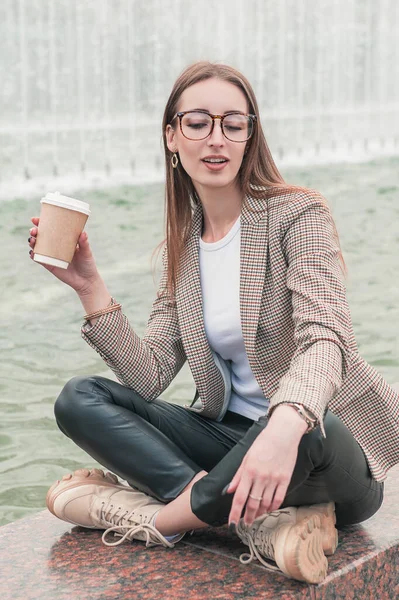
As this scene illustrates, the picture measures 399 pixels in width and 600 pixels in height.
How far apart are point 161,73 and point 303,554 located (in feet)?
51.2

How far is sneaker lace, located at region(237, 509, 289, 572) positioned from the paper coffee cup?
2.73ft

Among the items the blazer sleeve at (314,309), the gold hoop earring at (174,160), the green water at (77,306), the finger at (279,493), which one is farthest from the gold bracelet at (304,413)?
the green water at (77,306)

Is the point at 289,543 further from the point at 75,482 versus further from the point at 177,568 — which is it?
the point at 75,482

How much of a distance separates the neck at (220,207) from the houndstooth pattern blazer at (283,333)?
0.20 ft

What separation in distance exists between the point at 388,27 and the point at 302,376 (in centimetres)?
2078

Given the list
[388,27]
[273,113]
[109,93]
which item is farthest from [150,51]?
[388,27]

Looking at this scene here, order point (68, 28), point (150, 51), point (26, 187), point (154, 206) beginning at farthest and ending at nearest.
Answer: point (150, 51), point (68, 28), point (26, 187), point (154, 206)

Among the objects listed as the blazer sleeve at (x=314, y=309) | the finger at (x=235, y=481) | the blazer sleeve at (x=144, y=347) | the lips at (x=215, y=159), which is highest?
the lips at (x=215, y=159)

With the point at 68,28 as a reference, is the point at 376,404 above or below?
below

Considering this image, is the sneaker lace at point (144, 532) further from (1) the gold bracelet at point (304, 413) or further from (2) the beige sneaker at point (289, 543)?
(1) the gold bracelet at point (304, 413)

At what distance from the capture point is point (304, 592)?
2521 millimetres

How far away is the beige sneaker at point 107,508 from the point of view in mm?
2852

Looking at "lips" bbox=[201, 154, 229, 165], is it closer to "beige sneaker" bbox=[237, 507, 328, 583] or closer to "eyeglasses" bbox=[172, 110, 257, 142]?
"eyeglasses" bbox=[172, 110, 257, 142]

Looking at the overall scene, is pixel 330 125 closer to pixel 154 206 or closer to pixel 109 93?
pixel 109 93
